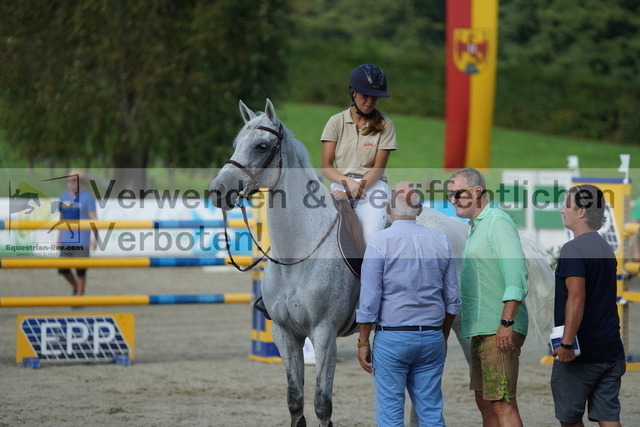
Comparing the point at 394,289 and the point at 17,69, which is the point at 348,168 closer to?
the point at 394,289

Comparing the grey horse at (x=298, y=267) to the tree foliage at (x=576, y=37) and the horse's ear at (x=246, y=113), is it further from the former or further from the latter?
the tree foliage at (x=576, y=37)

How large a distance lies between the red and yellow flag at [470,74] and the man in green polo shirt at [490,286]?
42.4 feet

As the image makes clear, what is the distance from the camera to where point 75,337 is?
8.18 metres

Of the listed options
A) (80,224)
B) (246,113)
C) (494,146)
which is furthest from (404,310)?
(494,146)

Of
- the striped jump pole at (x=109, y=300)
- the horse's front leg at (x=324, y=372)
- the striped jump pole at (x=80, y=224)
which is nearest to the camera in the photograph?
the horse's front leg at (x=324, y=372)

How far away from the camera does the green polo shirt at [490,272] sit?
4.41 meters

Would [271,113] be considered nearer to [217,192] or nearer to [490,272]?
[217,192]

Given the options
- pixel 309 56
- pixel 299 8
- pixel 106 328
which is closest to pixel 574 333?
pixel 106 328

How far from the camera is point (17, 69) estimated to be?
1744 centimetres

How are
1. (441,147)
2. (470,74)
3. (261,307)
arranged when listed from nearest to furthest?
(261,307) → (470,74) → (441,147)

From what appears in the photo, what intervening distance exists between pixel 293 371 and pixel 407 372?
3.18 ft

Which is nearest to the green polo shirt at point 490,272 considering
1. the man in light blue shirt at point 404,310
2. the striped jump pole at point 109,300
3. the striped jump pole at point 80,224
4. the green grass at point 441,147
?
the man in light blue shirt at point 404,310

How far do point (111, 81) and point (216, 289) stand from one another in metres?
8.02

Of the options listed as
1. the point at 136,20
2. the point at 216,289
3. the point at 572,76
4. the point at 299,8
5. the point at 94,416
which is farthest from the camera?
the point at 299,8
